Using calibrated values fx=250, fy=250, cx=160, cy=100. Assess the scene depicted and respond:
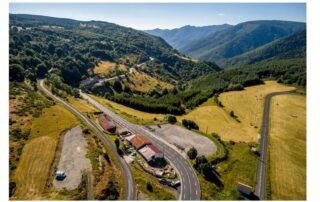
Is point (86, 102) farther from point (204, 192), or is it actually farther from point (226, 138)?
point (204, 192)

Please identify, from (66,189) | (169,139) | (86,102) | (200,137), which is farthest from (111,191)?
(86,102)

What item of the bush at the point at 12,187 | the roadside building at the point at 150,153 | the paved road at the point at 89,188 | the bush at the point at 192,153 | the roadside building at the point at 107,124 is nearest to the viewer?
the bush at the point at 12,187

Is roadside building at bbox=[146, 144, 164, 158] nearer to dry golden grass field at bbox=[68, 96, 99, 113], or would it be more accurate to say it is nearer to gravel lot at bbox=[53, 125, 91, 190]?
gravel lot at bbox=[53, 125, 91, 190]

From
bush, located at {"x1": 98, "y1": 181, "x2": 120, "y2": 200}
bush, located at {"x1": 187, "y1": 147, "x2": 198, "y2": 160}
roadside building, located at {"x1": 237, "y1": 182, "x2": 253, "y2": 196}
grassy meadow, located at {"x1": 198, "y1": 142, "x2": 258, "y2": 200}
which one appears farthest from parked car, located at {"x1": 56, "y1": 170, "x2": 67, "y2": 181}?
roadside building, located at {"x1": 237, "y1": 182, "x2": 253, "y2": 196}

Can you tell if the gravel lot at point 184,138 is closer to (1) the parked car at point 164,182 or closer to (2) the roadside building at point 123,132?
(2) the roadside building at point 123,132

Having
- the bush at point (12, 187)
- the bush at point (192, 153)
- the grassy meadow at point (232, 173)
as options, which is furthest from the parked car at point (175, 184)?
the bush at point (12, 187)

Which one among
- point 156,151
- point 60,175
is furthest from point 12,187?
point 156,151
